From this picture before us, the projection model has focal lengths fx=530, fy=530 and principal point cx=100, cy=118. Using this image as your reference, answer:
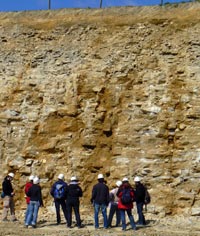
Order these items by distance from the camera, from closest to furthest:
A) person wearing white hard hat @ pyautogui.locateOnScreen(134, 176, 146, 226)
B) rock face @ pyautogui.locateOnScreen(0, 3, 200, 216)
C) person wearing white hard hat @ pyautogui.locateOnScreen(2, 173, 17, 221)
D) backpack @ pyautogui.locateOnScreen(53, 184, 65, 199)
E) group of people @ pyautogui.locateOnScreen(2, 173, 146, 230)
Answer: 1. group of people @ pyautogui.locateOnScreen(2, 173, 146, 230)
2. person wearing white hard hat @ pyautogui.locateOnScreen(134, 176, 146, 226)
3. backpack @ pyautogui.locateOnScreen(53, 184, 65, 199)
4. person wearing white hard hat @ pyautogui.locateOnScreen(2, 173, 17, 221)
5. rock face @ pyautogui.locateOnScreen(0, 3, 200, 216)

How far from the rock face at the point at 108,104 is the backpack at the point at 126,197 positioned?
9.63 ft

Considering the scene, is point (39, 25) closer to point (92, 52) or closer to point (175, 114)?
point (92, 52)

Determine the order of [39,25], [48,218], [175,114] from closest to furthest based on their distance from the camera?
[48,218] < [175,114] < [39,25]

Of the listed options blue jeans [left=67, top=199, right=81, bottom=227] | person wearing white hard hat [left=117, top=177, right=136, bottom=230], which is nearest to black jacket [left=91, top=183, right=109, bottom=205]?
person wearing white hard hat [left=117, top=177, right=136, bottom=230]

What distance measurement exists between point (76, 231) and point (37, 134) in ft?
17.9

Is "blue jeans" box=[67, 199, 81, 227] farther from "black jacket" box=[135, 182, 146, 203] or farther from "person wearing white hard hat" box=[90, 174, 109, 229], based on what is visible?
"black jacket" box=[135, 182, 146, 203]

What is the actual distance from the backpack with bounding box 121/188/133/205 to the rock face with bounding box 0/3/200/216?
2.94 m

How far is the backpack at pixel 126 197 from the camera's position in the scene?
603 inches

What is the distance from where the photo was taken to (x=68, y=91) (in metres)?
20.3

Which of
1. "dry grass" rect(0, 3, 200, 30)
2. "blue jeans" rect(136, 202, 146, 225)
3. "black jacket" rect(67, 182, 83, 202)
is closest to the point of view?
"black jacket" rect(67, 182, 83, 202)

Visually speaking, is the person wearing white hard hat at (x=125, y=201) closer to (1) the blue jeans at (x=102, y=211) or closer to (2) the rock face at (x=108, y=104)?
(1) the blue jeans at (x=102, y=211)

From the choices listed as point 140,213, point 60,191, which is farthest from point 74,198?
point 140,213

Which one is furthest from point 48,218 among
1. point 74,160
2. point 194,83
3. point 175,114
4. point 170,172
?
point 194,83

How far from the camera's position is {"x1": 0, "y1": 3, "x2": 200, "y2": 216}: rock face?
18766 millimetres
